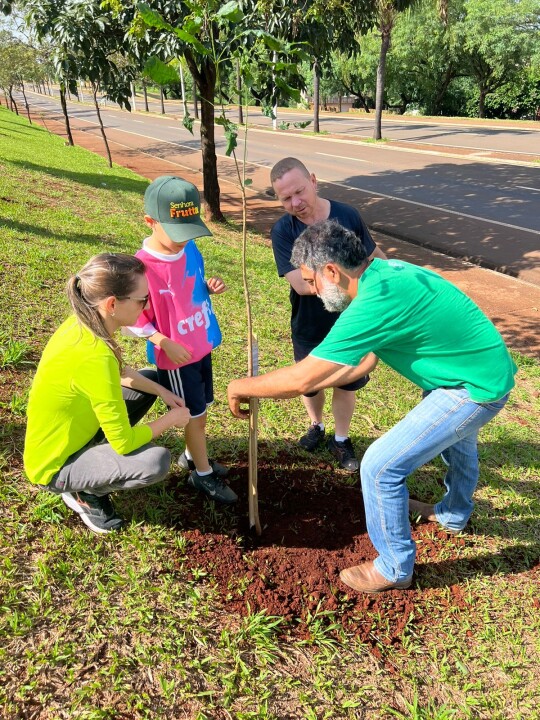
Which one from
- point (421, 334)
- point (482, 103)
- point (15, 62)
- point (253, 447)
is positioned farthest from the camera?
point (482, 103)

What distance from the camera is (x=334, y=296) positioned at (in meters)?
2.09

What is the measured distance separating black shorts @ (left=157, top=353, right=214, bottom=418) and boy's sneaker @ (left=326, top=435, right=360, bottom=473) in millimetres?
1091

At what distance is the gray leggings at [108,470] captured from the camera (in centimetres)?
240

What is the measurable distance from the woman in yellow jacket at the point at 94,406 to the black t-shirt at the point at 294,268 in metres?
0.98

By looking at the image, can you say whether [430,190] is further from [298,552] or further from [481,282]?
[298,552]

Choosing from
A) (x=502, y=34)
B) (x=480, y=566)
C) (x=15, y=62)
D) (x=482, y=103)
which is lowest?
(x=480, y=566)

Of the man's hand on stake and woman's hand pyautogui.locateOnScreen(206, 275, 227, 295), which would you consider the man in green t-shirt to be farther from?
woman's hand pyautogui.locateOnScreen(206, 275, 227, 295)

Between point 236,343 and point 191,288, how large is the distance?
94.1 inches

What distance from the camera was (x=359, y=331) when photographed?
196cm

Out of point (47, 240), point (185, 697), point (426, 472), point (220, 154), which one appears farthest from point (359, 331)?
point (220, 154)

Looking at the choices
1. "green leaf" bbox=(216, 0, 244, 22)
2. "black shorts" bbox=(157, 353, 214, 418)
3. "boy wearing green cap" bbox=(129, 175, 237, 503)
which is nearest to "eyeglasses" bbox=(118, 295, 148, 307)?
"boy wearing green cap" bbox=(129, 175, 237, 503)

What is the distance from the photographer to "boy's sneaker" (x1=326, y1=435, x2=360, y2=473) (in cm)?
337

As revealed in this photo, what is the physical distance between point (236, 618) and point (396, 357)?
1.35 m

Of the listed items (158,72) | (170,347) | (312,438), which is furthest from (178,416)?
(158,72)
